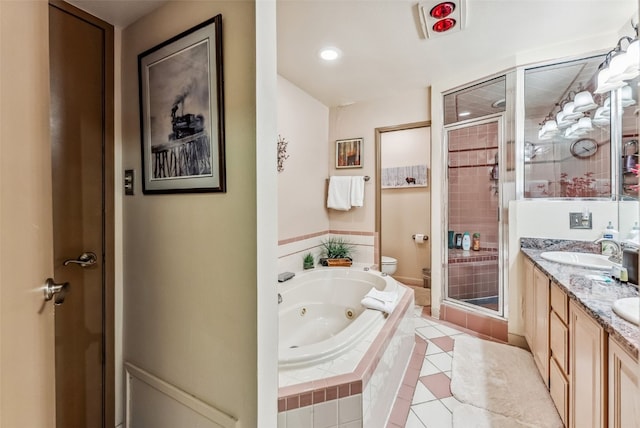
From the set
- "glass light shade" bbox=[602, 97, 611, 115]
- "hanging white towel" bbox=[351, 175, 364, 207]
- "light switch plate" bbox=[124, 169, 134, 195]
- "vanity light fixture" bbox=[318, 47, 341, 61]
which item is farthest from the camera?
"hanging white towel" bbox=[351, 175, 364, 207]

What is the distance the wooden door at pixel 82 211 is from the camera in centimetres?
121

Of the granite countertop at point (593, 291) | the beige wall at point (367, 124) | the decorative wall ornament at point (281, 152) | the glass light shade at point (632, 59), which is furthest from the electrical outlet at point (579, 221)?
the decorative wall ornament at point (281, 152)

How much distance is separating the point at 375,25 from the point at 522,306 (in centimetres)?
252

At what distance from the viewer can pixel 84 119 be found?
1286 millimetres

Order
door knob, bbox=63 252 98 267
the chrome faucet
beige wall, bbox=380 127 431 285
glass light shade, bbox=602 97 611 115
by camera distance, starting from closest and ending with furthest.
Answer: door knob, bbox=63 252 98 267 < the chrome faucet < glass light shade, bbox=602 97 611 115 < beige wall, bbox=380 127 431 285

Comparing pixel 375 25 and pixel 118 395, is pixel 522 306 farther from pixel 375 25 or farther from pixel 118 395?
pixel 118 395

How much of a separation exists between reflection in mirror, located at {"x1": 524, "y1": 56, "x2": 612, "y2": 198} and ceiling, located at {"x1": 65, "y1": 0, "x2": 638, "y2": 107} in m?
0.27

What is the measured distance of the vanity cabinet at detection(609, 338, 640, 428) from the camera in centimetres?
90

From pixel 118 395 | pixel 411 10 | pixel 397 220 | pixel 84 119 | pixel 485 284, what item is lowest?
pixel 118 395

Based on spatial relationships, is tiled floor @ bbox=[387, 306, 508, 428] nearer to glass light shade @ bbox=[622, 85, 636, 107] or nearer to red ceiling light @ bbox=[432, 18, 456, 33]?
glass light shade @ bbox=[622, 85, 636, 107]

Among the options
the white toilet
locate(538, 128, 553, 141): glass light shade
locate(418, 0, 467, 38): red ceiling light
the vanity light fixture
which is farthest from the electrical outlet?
the vanity light fixture

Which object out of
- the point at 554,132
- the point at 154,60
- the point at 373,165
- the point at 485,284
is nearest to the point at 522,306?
the point at 485,284

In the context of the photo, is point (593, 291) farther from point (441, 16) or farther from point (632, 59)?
point (441, 16)

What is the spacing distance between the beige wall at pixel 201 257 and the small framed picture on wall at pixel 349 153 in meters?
2.34
